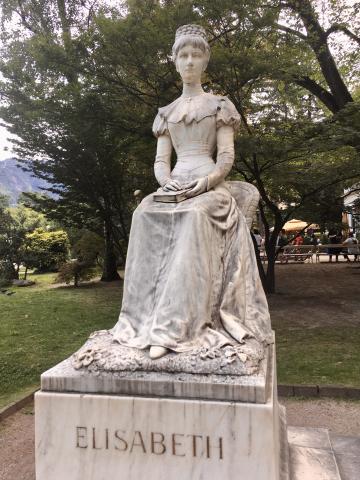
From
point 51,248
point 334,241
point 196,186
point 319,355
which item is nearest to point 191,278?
point 196,186

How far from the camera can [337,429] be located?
438cm

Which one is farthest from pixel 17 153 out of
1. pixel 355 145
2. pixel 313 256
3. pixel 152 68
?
pixel 313 256

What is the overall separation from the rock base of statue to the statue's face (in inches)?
101

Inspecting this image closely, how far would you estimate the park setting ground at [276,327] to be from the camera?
19.6 ft

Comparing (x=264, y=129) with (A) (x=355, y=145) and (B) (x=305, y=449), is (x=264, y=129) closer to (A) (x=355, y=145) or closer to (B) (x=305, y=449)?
(A) (x=355, y=145)

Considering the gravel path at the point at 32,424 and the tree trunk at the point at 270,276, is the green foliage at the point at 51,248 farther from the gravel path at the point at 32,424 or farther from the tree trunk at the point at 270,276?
the gravel path at the point at 32,424

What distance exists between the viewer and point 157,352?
8.80 feet

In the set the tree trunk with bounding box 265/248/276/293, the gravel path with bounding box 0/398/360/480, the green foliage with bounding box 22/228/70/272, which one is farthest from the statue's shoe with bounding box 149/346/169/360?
the green foliage with bounding box 22/228/70/272

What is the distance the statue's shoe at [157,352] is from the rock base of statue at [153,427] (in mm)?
121

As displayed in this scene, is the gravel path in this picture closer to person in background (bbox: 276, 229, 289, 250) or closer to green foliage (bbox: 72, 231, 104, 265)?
person in background (bbox: 276, 229, 289, 250)

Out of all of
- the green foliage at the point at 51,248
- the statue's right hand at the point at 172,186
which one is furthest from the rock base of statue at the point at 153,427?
the green foliage at the point at 51,248

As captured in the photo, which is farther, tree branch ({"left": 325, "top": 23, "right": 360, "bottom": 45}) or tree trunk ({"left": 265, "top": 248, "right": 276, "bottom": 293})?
tree trunk ({"left": 265, "top": 248, "right": 276, "bottom": 293})

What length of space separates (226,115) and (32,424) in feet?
11.9

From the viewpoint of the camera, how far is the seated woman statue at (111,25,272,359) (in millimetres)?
2920
